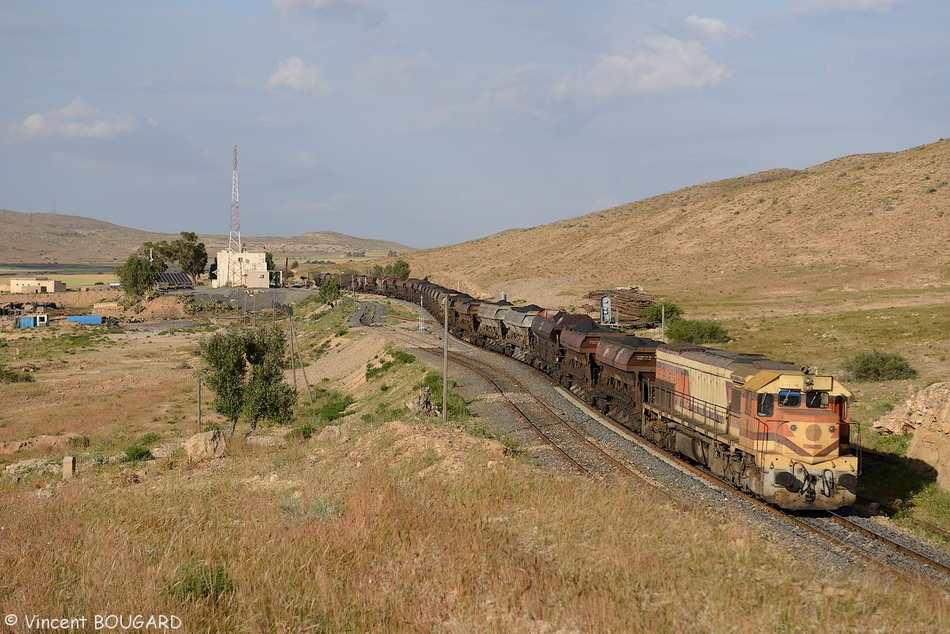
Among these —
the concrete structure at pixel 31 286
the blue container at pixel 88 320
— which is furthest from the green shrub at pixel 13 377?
the concrete structure at pixel 31 286

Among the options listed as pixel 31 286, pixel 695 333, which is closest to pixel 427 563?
pixel 695 333

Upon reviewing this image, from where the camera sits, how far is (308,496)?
53.6 ft

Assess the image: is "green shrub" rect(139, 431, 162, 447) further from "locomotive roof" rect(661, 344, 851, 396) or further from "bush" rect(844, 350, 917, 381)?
"bush" rect(844, 350, 917, 381)

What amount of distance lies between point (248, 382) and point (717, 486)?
29.1m

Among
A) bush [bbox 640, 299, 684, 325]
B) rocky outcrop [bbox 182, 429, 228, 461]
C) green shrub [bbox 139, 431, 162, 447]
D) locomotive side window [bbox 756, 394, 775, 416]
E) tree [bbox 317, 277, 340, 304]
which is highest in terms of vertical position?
tree [bbox 317, 277, 340, 304]

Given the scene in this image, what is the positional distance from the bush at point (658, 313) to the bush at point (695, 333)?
18.5 feet

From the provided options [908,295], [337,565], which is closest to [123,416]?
[337,565]

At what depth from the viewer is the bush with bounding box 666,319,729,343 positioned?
2313 inches

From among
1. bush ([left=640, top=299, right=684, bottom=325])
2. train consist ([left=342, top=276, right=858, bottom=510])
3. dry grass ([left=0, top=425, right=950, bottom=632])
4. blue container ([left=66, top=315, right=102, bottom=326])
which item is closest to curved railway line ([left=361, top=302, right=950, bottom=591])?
train consist ([left=342, top=276, right=858, bottom=510])

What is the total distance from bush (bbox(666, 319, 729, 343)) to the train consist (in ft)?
78.7

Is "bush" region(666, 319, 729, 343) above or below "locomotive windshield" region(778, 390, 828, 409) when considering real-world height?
below

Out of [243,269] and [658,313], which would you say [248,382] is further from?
[243,269]

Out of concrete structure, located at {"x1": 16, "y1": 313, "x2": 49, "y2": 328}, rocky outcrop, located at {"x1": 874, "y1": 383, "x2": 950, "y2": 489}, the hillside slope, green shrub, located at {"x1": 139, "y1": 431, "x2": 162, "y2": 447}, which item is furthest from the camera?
concrete structure, located at {"x1": 16, "y1": 313, "x2": 49, "y2": 328}

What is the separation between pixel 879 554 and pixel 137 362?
254 ft
